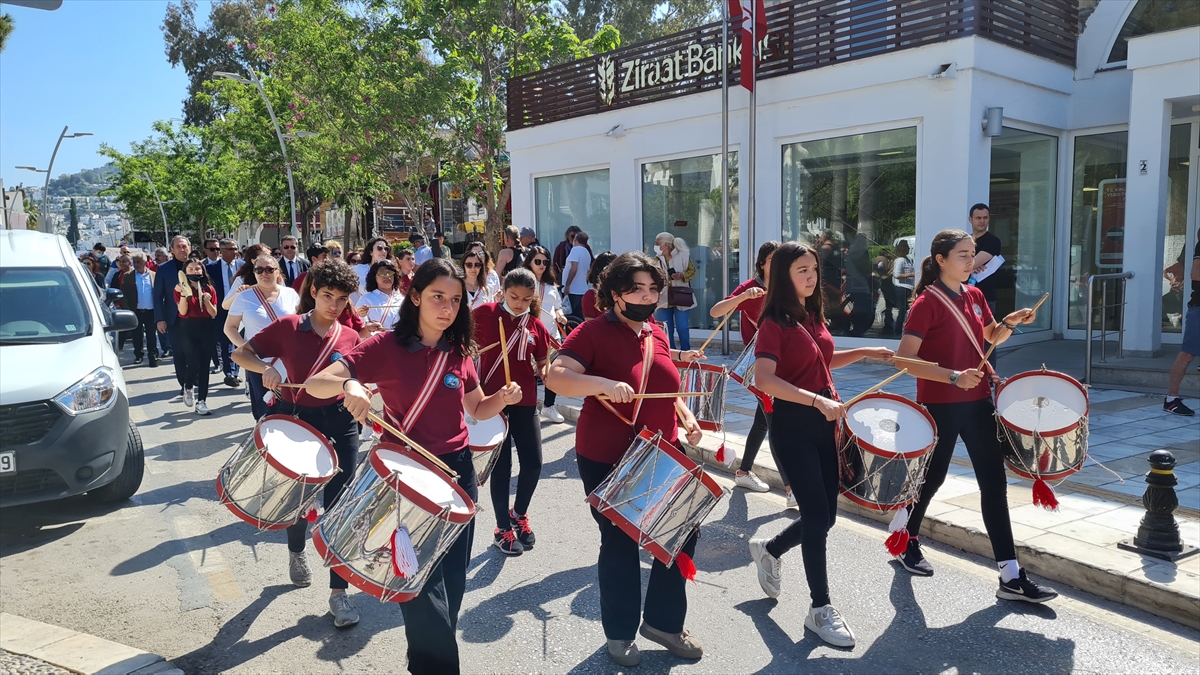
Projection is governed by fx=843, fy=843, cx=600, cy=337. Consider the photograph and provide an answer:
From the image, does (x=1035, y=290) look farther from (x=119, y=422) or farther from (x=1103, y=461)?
(x=119, y=422)

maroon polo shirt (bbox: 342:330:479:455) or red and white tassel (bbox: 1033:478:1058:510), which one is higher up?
maroon polo shirt (bbox: 342:330:479:455)

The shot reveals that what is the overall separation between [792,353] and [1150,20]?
11246mm

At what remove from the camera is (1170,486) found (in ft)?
15.1

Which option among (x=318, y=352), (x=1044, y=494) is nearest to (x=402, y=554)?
(x=318, y=352)

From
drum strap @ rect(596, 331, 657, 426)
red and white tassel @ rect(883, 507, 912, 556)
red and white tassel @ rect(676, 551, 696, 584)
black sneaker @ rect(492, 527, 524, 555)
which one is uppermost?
drum strap @ rect(596, 331, 657, 426)

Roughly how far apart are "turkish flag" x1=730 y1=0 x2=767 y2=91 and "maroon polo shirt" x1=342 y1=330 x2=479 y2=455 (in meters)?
10.1

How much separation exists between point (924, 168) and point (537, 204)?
8.58m

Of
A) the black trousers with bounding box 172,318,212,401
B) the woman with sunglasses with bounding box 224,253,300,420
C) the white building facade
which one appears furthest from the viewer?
the white building facade

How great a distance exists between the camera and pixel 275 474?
12.2ft

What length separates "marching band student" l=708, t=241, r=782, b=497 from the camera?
5.79 meters

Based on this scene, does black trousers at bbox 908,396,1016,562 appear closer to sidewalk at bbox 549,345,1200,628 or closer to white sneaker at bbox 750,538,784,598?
sidewalk at bbox 549,345,1200,628

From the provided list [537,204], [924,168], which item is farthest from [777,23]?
[537,204]

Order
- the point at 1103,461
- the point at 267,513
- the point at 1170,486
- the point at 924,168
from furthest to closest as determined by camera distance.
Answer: the point at 924,168 < the point at 1103,461 < the point at 1170,486 < the point at 267,513

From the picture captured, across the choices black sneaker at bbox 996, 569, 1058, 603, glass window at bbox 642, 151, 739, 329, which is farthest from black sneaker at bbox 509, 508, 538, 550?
glass window at bbox 642, 151, 739, 329
